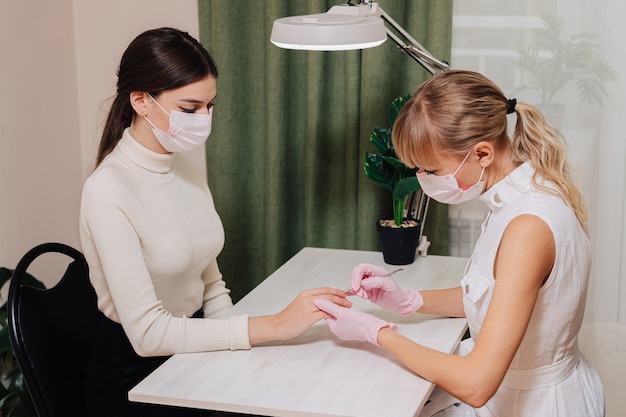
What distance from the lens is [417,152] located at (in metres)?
1.60

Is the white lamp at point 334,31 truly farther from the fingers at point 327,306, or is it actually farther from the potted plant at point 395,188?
the fingers at point 327,306

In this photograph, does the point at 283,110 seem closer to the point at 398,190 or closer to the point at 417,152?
the point at 398,190

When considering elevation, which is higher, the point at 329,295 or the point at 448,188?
the point at 448,188

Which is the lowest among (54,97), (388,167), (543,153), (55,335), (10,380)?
(10,380)

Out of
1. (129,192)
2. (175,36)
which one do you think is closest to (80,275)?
(129,192)

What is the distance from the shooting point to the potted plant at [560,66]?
2.39 m

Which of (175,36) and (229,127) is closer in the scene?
(175,36)

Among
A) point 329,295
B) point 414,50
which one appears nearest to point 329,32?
point 414,50

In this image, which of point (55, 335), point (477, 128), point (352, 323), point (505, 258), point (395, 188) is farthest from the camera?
point (395, 188)

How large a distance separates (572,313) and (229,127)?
1.44 meters

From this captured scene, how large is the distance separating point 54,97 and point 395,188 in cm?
121

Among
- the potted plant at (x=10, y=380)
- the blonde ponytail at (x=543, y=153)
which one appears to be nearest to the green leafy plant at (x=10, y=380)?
the potted plant at (x=10, y=380)

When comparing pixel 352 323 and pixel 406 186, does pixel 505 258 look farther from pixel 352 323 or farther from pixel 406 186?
pixel 406 186

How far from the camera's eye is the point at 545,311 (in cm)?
153
